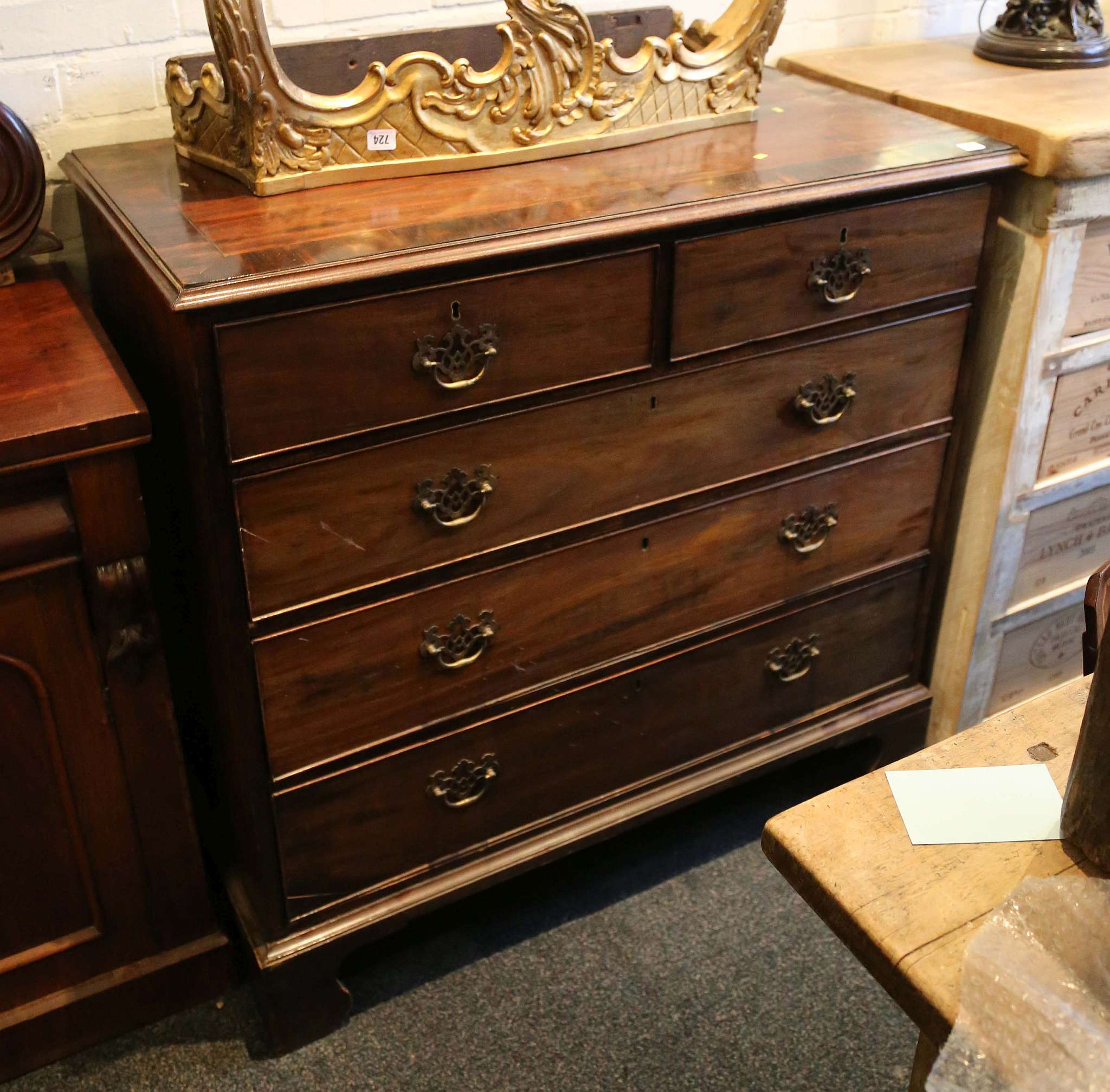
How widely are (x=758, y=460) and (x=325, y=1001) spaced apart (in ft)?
3.00

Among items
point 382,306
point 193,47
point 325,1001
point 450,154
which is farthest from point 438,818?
point 193,47

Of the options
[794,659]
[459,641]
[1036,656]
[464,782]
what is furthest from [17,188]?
[1036,656]

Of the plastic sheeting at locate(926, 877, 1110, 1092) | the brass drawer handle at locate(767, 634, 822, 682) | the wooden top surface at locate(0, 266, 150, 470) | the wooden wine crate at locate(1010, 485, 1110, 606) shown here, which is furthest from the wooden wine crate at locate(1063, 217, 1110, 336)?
the wooden top surface at locate(0, 266, 150, 470)

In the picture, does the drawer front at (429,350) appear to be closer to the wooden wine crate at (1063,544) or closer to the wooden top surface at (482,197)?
the wooden top surface at (482,197)

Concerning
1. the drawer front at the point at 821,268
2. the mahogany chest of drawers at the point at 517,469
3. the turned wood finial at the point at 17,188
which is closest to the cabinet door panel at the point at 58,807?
the mahogany chest of drawers at the point at 517,469

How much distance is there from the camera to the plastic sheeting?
682mm

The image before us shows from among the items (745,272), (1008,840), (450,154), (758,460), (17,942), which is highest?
(450,154)

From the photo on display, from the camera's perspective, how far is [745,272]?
1.41 m

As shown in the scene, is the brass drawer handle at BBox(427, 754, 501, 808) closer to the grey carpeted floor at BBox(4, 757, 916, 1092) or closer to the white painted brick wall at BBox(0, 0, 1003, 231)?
the grey carpeted floor at BBox(4, 757, 916, 1092)

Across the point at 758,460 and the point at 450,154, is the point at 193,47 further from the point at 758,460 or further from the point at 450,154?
the point at 758,460

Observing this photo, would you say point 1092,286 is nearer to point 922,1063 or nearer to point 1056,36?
point 1056,36

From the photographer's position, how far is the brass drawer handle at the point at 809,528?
5.41ft

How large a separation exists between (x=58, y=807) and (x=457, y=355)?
2.36ft

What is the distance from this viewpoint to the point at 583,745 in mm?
1661
